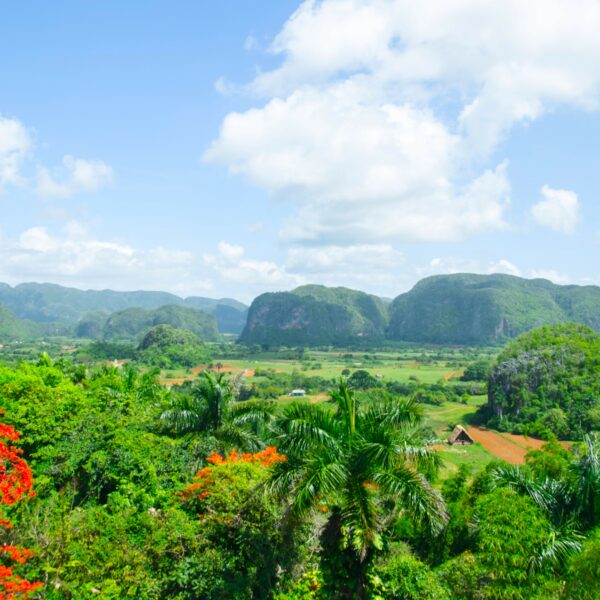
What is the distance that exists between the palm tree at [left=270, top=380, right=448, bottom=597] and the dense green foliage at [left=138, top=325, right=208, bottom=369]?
7892 centimetres

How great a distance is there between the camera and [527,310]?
16212 centimetres

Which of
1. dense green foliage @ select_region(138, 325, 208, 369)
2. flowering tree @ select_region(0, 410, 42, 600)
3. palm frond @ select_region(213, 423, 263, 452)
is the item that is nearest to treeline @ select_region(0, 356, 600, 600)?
flowering tree @ select_region(0, 410, 42, 600)

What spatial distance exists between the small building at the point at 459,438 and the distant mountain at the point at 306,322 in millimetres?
123307

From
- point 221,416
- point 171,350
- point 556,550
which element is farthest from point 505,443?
point 171,350

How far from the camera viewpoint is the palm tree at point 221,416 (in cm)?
1347

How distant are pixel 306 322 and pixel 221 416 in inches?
6395

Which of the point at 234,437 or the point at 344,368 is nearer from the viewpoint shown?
the point at 234,437

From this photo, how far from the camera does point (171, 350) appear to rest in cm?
9162

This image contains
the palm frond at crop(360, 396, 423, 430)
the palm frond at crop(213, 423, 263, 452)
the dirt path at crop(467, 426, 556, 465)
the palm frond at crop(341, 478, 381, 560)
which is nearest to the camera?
the palm frond at crop(341, 478, 381, 560)

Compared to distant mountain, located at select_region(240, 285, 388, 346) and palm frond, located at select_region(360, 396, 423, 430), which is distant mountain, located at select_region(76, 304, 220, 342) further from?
palm frond, located at select_region(360, 396, 423, 430)

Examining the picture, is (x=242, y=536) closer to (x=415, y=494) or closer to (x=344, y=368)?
(x=415, y=494)

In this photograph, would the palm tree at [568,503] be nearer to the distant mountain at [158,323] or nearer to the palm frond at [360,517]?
the palm frond at [360,517]

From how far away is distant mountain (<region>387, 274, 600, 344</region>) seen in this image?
156 meters

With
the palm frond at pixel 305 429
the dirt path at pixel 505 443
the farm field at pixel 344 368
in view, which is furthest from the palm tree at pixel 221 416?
the farm field at pixel 344 368
